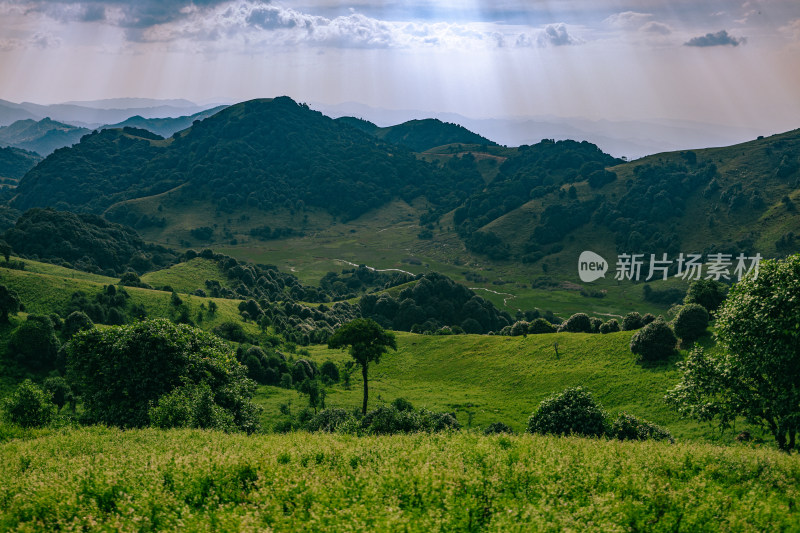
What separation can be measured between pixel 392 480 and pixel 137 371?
27053mm

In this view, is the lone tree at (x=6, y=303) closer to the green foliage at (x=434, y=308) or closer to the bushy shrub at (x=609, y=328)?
the green foliage at (x=434, y=308)

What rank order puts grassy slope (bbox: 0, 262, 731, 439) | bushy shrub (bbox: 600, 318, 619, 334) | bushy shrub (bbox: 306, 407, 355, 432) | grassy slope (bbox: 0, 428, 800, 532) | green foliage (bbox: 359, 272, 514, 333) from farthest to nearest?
1. green foliage (bbox: 359, 272, 514, 333)
2. bushy shrub (bbox: 600, 318, 619, 334)
3. grassy slope (bbox: 0, 262, 731, 439)
4. bushy shrub (bbox: 306, 407, 355, 432)
5. grassy slope (bbox: 0, 428, 800, 532)

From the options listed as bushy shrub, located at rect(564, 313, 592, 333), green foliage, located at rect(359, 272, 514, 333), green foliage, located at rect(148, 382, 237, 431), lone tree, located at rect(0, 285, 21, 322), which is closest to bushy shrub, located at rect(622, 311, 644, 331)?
bushy shrub, located at rect(564, 313, 592, 333)

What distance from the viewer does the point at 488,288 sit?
194m

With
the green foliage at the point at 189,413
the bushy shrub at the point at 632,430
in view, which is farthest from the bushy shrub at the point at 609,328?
the green foliage at the point at 189,413

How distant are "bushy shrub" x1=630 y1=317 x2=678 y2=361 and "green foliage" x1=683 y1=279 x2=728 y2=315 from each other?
6.26 meters

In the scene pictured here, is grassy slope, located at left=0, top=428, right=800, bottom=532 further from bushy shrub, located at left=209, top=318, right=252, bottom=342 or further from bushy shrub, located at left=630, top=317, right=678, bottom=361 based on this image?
bushy shrub, located at left=209, top=318, right=252, bottom=342

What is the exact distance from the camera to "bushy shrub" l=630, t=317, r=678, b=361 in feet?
175

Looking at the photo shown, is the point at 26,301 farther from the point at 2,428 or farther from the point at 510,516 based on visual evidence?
the point at 510,516

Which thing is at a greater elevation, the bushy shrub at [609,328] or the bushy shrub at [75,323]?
the bushy shrub at [609,328]

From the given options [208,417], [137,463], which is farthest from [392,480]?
[208,417]

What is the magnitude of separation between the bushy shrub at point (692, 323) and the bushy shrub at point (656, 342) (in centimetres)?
121

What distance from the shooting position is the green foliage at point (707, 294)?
56594mm

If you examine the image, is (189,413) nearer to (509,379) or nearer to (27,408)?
(27,408)
